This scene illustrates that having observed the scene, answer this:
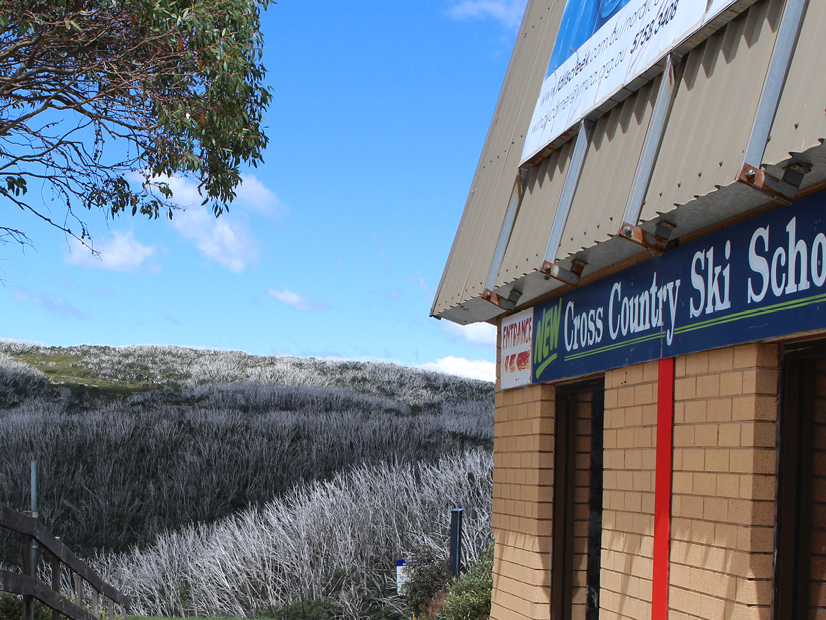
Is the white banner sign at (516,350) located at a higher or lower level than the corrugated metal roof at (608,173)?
lower

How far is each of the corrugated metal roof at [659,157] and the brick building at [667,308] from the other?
2cm

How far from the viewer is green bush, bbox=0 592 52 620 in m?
10.2

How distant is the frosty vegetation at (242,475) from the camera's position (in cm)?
1590

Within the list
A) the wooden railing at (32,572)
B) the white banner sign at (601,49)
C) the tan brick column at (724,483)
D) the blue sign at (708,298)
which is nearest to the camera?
the blue sign at (708,298)

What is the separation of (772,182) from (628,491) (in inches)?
95.2

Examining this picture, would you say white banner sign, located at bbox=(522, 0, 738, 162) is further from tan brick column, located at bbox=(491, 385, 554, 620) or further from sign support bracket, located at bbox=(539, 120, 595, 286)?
tan brick column, located at bbox=(491, 385, 554, 620)

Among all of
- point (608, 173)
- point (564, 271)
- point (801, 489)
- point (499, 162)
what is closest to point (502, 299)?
point (564, 271)

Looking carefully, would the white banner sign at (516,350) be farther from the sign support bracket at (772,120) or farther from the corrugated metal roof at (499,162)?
the sign support bracket at (772,120)

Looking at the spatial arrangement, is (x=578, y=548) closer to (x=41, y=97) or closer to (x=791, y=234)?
(x=791, y=234)

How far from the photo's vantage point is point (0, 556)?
20.7 metres

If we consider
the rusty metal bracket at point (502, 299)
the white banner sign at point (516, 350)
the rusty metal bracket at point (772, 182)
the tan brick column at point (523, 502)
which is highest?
the rusty metal bracket at point (772, 182)

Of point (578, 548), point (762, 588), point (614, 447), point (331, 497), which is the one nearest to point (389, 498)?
point (331, 497)

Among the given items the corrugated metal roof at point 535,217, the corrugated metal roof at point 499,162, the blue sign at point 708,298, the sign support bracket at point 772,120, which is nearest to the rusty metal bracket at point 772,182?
the sign support bracket at point 772,120

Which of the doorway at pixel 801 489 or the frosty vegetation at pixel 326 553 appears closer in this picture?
the doorway at pixel 801 489
